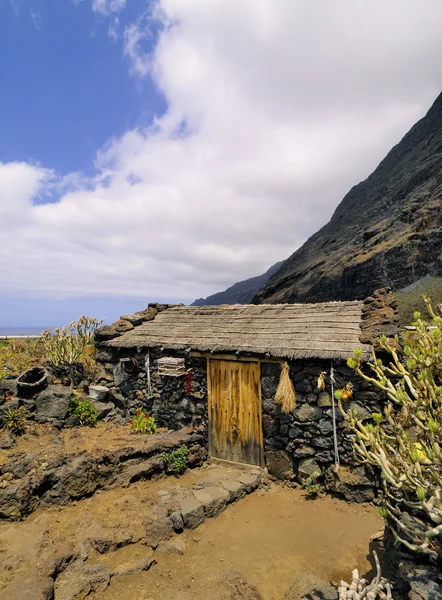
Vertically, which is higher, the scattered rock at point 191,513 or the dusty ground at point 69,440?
the dusty ground at point 69,440

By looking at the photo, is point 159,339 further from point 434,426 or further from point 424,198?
point 424,198

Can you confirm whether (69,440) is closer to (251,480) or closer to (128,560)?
(128,560)

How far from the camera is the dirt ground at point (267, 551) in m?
5.50

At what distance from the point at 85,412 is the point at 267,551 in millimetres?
7010

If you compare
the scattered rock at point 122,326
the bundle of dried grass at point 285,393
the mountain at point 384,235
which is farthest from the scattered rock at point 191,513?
the mountain at point 384,235

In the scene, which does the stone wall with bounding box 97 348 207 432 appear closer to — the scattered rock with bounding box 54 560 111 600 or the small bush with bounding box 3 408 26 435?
the small bush with bounding box 3 408 26 435

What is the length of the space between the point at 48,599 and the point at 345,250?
44.5 metres

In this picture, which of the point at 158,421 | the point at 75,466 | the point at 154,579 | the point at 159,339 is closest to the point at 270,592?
the point at 154,579

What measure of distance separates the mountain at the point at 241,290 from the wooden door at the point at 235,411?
89.6 metres

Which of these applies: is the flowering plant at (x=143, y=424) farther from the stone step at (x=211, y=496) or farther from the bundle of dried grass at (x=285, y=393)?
the bundle of dried grass at (x=285, y=393)

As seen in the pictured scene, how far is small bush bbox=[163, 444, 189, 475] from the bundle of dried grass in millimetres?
3179

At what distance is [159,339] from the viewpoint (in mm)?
11414

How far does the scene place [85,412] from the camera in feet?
35.7

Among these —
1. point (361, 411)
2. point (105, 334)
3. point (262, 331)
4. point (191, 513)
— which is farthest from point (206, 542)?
point (105, 334)
